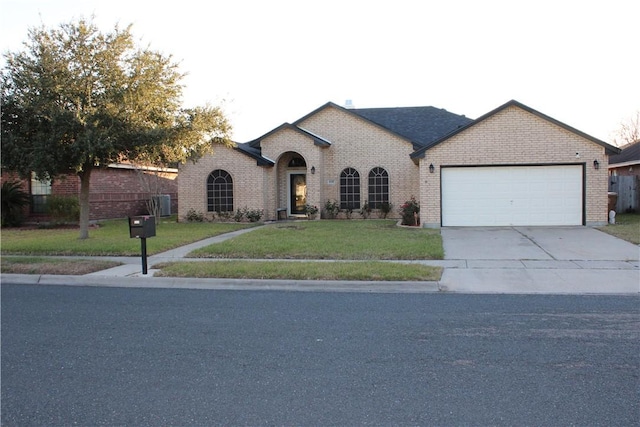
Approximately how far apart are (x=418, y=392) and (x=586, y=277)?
6567 mm

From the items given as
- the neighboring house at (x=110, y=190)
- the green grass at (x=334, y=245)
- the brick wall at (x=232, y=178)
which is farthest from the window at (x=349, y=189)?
the neighboring house at (x=110, y=190)

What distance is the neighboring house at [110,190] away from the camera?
75.1ft

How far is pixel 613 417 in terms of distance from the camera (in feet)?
12.9

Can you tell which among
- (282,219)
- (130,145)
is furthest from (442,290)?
(282,219)

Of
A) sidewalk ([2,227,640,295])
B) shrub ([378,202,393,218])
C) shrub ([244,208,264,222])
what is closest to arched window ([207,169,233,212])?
shrub ([244,208,264,222])

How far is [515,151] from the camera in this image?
18000 millimetres

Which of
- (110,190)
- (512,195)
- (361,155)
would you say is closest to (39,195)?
(110,190)

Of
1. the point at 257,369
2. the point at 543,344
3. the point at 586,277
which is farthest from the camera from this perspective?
the point at 586,277

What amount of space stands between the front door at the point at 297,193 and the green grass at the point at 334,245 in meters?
7.12

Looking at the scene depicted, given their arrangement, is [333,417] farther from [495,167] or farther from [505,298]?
[495,167]

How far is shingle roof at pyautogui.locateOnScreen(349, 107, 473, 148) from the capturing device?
25.3 m

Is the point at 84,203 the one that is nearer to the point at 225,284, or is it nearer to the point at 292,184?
the point at 225,284

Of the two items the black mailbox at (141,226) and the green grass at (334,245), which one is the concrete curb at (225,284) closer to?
the black mailbox at (141,226)

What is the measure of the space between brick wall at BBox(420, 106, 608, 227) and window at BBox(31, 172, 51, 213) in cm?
1606
